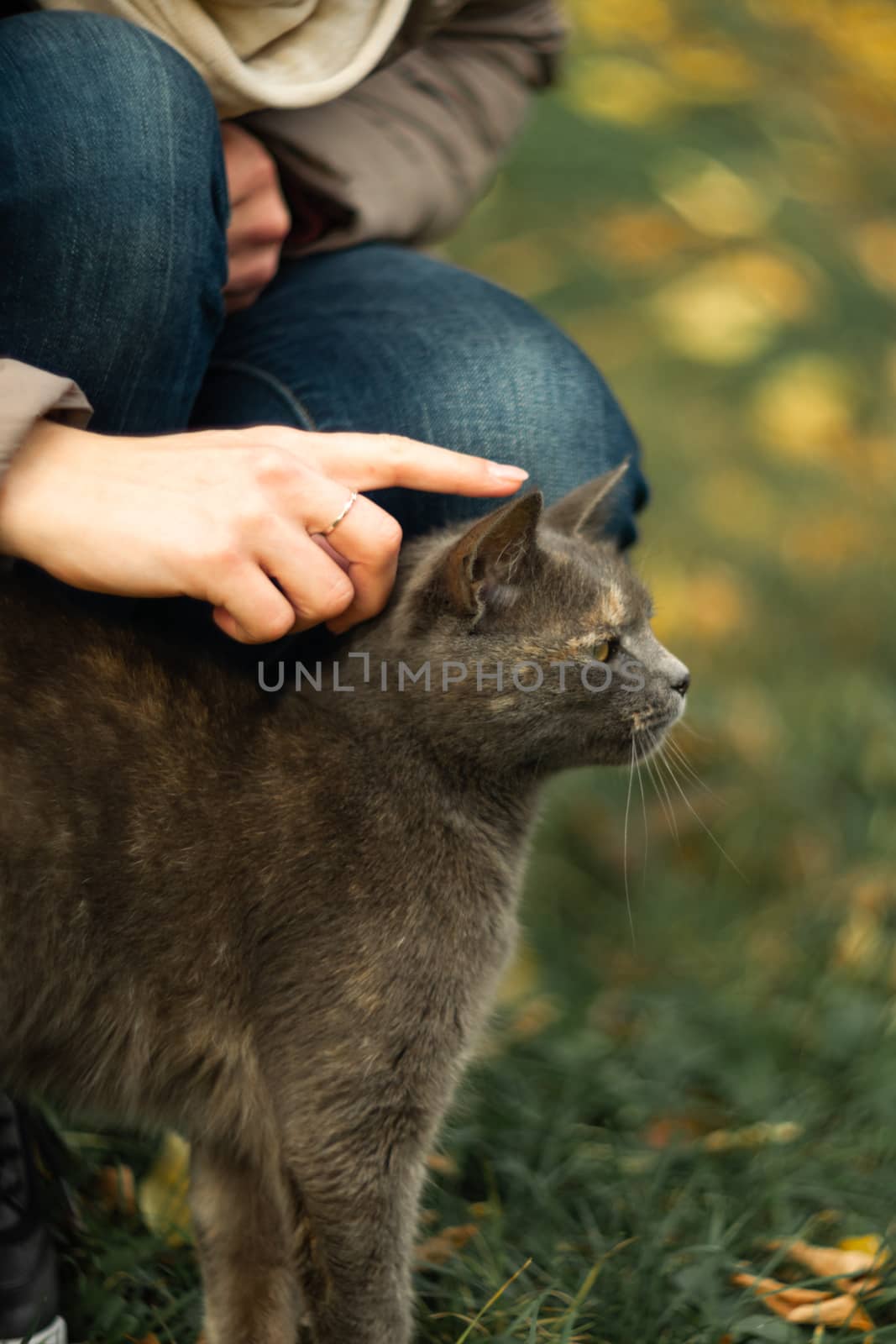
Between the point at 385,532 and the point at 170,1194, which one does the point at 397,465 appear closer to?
the point at 385,532

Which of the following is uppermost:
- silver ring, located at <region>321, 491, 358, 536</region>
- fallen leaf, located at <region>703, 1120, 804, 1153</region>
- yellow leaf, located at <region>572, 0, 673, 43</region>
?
silver ring, located at <region>321, 491, 358, 536</region>

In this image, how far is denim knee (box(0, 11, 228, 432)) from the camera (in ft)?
4.29

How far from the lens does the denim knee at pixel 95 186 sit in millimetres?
1309

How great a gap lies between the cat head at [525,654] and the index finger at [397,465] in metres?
0.06

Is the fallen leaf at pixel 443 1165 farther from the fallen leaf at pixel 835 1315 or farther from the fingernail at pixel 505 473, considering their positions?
the fingernail at pixel 505 473

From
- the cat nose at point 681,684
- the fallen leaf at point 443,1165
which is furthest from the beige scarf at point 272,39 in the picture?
the fallen leaf at point 443,1165

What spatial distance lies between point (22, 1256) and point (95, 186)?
1059 millimetres

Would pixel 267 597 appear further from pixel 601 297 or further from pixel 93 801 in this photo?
pixel 601 297

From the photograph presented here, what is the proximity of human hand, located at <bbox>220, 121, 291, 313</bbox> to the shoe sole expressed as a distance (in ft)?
3.66

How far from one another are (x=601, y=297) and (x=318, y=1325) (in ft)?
10.2

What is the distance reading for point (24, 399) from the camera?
1.16 meters

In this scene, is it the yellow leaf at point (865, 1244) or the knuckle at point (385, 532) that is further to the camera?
the yellow leaf at point (865, 1244)

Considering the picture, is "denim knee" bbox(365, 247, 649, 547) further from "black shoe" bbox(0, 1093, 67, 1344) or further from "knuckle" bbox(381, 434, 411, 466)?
"black shoe" bbox(0, 1093, 67, 1344)

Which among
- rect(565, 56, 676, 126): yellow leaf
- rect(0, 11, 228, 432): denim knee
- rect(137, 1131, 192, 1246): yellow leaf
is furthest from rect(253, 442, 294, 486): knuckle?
rect(565, 56, 676, 126): yellow leaf
